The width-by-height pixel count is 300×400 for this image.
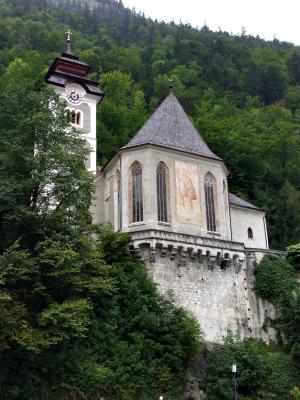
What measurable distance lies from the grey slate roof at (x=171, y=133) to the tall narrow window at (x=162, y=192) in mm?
1567

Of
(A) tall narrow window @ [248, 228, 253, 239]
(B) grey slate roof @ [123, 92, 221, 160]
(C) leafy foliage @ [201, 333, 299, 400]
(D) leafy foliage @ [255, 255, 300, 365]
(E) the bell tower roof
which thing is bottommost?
(C) leafy foliage @ [201, 333, 299, 400]

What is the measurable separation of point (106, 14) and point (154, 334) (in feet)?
409

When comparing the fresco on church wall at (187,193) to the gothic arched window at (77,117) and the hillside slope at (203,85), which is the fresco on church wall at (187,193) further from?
the hillside slope at (203,85)

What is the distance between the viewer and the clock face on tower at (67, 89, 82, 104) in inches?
1817

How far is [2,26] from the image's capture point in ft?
278

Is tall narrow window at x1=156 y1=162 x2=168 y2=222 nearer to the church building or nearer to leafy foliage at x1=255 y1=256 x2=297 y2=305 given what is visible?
the church building

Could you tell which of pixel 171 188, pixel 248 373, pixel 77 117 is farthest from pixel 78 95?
pixel 248 373

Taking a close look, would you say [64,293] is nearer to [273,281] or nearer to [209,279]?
[209,279]

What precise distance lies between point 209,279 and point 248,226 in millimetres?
7845

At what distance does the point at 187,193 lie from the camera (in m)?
35.7

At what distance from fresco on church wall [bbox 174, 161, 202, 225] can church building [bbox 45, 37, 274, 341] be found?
0.06m

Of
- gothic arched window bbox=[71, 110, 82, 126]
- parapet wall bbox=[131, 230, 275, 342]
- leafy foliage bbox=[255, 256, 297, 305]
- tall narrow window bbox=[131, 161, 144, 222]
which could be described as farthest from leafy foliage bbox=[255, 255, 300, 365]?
gothic arched window bbox=[71, 110, 82, 126]

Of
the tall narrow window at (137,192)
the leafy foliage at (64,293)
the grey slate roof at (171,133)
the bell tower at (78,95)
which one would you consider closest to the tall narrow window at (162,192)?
the tall narrow window at (137,192)

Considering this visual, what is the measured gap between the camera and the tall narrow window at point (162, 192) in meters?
34.5
